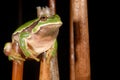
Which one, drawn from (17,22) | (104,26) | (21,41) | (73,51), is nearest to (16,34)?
(21,41)

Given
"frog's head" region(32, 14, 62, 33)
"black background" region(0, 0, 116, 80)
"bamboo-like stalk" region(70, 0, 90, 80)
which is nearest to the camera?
"frog's head" region(32, 14, 62, 33)

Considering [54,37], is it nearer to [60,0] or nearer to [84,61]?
[84,61]

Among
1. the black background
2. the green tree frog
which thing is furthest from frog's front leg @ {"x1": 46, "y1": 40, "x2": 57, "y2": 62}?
the black background

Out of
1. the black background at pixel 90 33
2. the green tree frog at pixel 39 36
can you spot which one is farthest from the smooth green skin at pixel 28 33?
the black background at pixel 90 33

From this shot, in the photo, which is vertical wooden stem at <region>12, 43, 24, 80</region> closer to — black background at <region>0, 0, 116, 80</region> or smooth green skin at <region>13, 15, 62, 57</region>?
smooth green skin at <region>13, 15, 62, 57</region>

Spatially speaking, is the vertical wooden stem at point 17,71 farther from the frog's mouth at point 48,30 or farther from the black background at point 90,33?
the black background at point 90,33

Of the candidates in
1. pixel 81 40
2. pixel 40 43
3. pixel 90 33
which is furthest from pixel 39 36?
pixel 90 33

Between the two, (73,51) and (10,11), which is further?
(10,11)
